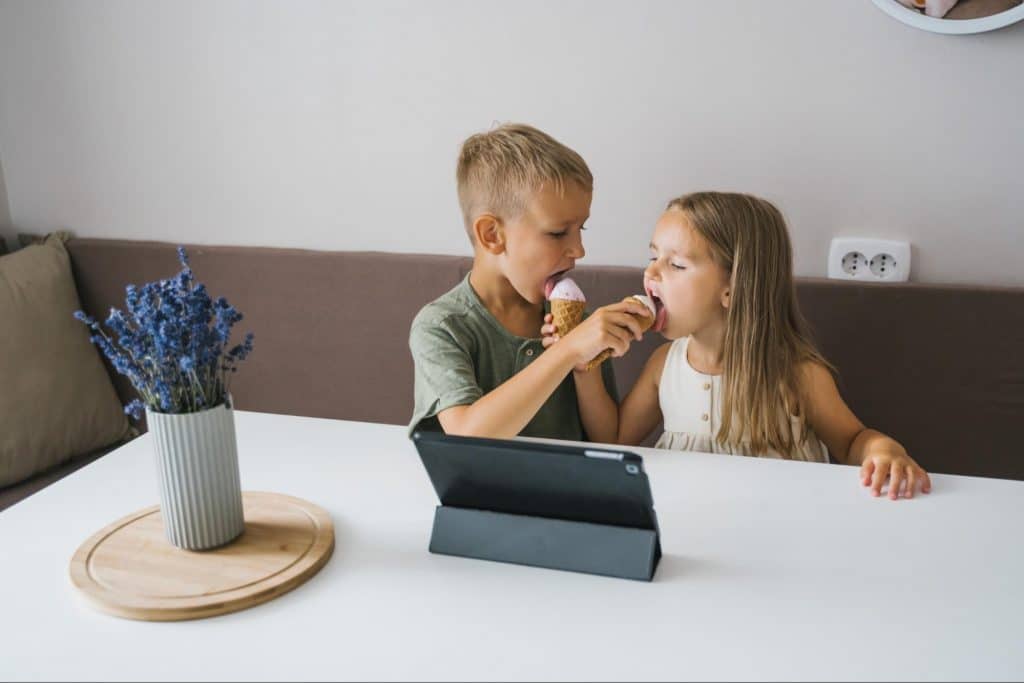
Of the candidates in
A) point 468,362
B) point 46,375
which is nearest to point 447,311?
point 468,362

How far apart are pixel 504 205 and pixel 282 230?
871mm

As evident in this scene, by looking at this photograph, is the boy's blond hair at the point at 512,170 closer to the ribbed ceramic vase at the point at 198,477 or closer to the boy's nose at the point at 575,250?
the boy's nose at the point at 575,250

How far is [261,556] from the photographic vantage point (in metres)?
1.08

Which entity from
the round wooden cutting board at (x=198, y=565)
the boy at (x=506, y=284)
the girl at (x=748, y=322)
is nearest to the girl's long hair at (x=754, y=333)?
the girl at (x=748, y=322)

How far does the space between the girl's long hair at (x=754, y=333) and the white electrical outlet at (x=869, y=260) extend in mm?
352

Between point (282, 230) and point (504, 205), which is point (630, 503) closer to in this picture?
point (504, 205)

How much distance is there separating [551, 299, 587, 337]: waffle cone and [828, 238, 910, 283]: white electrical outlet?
0.65m

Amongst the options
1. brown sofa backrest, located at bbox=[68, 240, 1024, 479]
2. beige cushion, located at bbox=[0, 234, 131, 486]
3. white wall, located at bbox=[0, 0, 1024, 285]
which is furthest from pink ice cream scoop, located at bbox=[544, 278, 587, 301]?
beige cushion, located at bbox=[0, 234, 131, 486]

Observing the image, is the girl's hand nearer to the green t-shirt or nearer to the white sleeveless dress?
the white sleeveless dress

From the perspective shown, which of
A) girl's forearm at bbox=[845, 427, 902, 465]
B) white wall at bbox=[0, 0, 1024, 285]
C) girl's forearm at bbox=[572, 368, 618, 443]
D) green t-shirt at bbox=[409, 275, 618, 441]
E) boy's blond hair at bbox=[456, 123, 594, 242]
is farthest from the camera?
white wall at bbox=[0, 0, 1024, 285]

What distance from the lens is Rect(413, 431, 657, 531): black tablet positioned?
1010 mm

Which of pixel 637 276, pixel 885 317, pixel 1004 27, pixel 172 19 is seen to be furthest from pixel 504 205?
pixel 172 19

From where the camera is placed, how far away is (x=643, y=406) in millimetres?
1812

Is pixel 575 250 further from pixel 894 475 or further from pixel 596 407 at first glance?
pixel 894 475
